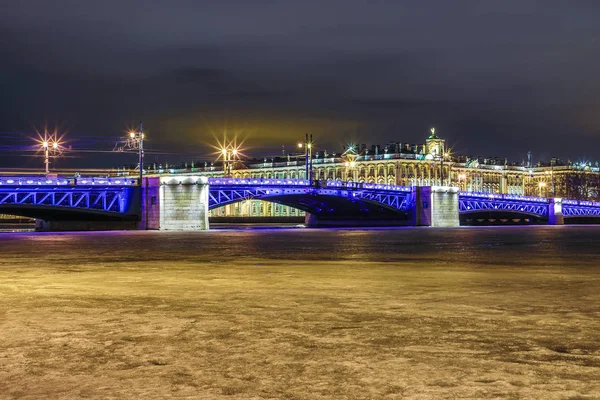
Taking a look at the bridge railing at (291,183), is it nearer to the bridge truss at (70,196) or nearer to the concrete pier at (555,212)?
the bridge truss at (70,196)

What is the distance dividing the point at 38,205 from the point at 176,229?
13272mm

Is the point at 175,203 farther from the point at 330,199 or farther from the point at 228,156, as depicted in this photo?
the point at 228,156

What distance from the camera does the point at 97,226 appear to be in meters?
81.6

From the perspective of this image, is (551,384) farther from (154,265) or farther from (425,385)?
(154,265)

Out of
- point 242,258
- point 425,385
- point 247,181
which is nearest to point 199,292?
point 425,385

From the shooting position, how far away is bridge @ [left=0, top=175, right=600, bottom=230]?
2958 inches

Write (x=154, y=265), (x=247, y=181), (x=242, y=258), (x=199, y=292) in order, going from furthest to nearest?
(x=247, y=181) → (x=242, y=258) → (x=154, y=265) → (x=199, y=292)

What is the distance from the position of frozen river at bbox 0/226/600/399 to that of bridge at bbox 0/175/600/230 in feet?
190

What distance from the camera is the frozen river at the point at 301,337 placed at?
745 cm

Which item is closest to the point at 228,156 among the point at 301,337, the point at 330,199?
the point at 330,199

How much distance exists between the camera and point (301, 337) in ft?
32.7

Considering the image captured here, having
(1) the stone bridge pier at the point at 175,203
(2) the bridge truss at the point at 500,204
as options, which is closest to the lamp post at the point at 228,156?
(1) the stone bridge pier at the point at 175,203

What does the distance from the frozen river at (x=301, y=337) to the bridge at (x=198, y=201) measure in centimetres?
5777

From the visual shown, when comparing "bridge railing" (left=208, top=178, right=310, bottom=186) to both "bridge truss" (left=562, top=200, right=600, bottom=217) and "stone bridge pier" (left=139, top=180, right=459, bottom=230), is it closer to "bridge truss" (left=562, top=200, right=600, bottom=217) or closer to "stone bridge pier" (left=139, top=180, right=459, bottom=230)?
"stone bridge pier" (left=139, top=180, right=459, bottom=230)
